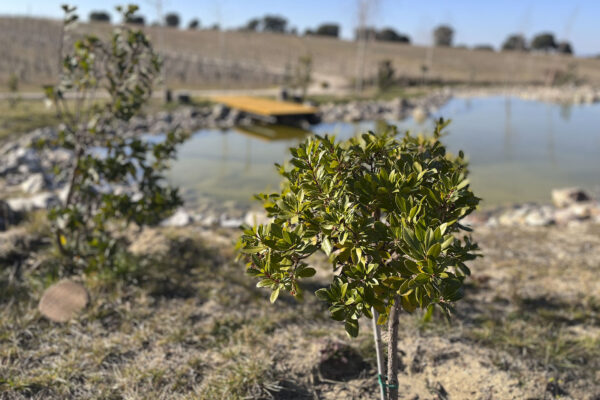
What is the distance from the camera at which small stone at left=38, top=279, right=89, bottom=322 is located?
4082mm

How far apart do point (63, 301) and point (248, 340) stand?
5.98ft

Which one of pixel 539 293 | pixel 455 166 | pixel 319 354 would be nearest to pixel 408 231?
pixel 455 166

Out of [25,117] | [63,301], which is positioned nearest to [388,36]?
[25,117]

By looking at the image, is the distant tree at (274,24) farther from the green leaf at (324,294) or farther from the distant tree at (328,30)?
the green leaf at (324,294)

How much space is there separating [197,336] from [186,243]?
207cm

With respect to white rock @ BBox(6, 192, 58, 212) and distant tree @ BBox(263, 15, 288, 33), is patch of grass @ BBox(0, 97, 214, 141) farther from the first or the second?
distant tree @ BBox(263, 15, 288, 33)

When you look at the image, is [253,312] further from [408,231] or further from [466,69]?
[466,69]

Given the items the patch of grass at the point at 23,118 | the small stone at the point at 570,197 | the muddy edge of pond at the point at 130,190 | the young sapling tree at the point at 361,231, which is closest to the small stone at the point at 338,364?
the muddy edge of pond at the point at 130,190

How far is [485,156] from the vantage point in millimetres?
14555

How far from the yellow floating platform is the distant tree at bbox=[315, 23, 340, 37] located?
70.3 meters

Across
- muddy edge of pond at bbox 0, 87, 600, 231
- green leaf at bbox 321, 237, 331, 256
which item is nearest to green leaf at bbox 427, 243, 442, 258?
green leaf at bbox 321, 237, 331, 256

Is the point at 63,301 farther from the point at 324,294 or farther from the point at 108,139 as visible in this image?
the point at 324,294

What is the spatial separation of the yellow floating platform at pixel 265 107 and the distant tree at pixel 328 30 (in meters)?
70.3

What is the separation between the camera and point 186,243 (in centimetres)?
582
